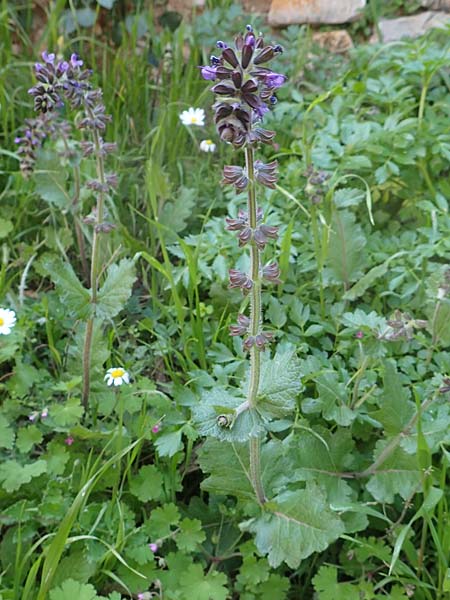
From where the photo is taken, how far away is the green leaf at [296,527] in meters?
1.61

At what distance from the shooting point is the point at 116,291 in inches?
79.0

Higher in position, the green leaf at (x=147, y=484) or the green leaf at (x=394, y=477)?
the green leaf at (x=394, y=477)

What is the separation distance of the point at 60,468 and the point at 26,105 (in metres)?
1.65

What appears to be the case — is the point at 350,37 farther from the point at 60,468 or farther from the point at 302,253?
the point at 60,468

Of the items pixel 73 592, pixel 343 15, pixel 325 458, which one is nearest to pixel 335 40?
pixel 343 15

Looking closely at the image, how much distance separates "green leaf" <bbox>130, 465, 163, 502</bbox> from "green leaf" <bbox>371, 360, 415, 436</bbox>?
580 millimetres

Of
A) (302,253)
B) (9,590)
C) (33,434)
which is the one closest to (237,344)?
(302,253)

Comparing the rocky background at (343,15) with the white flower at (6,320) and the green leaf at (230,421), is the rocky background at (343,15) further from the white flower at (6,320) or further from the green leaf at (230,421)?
the green leaf at (230,421)

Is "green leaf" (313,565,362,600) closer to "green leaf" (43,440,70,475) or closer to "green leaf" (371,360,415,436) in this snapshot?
"green leaf" (371,360,415,436)

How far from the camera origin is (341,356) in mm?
2168

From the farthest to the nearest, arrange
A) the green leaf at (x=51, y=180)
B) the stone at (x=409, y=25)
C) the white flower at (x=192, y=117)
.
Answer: the stone at (x=409, y=25), the white flower at (x=192, y=117), the green leaf at (x=51, y=180)

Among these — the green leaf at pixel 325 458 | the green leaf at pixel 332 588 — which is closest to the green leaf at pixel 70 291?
the green leaf at pixel 325 458

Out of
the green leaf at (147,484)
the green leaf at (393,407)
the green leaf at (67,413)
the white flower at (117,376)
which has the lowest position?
the green leaf at (147,484)

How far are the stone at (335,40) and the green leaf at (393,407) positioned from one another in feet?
8.06
